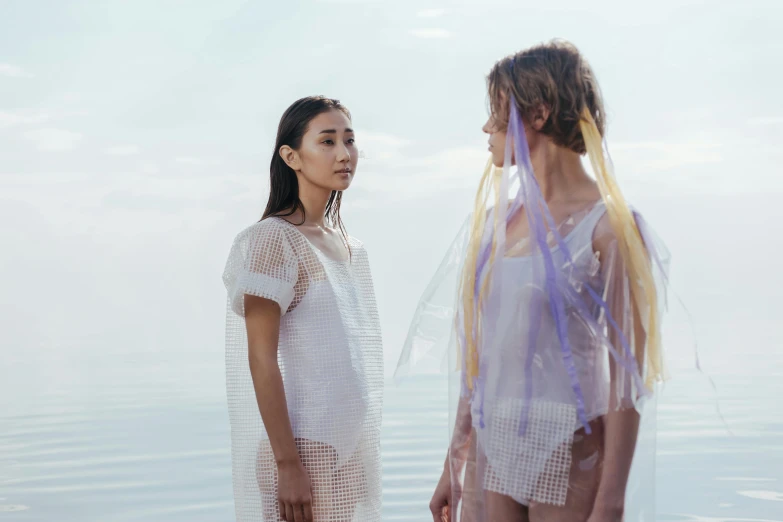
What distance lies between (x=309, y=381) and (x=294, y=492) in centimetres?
24

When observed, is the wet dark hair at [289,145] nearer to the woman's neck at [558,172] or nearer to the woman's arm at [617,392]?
the woman's neck at [558,172]

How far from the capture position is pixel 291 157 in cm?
218

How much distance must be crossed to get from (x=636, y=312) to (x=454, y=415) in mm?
390

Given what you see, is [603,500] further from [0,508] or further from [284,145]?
[0,508]

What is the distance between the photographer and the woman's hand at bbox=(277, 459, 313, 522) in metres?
1.94

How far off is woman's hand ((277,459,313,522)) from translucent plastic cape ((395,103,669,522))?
51 cm

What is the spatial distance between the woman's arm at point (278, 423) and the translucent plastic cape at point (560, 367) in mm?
510

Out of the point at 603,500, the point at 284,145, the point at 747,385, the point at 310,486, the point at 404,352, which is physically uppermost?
the point at 284,145

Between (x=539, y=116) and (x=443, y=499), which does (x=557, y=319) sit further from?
(x=443, y=499)

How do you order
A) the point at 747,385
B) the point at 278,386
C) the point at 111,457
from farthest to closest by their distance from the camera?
the point at 747,385 → the point at 111,457 → the point at 278,386

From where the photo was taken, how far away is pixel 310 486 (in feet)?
6.51

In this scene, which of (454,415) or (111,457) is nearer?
(454,415)

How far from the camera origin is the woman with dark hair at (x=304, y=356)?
197cm

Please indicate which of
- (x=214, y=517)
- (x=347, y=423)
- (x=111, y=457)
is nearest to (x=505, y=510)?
(x=347, y=423)
